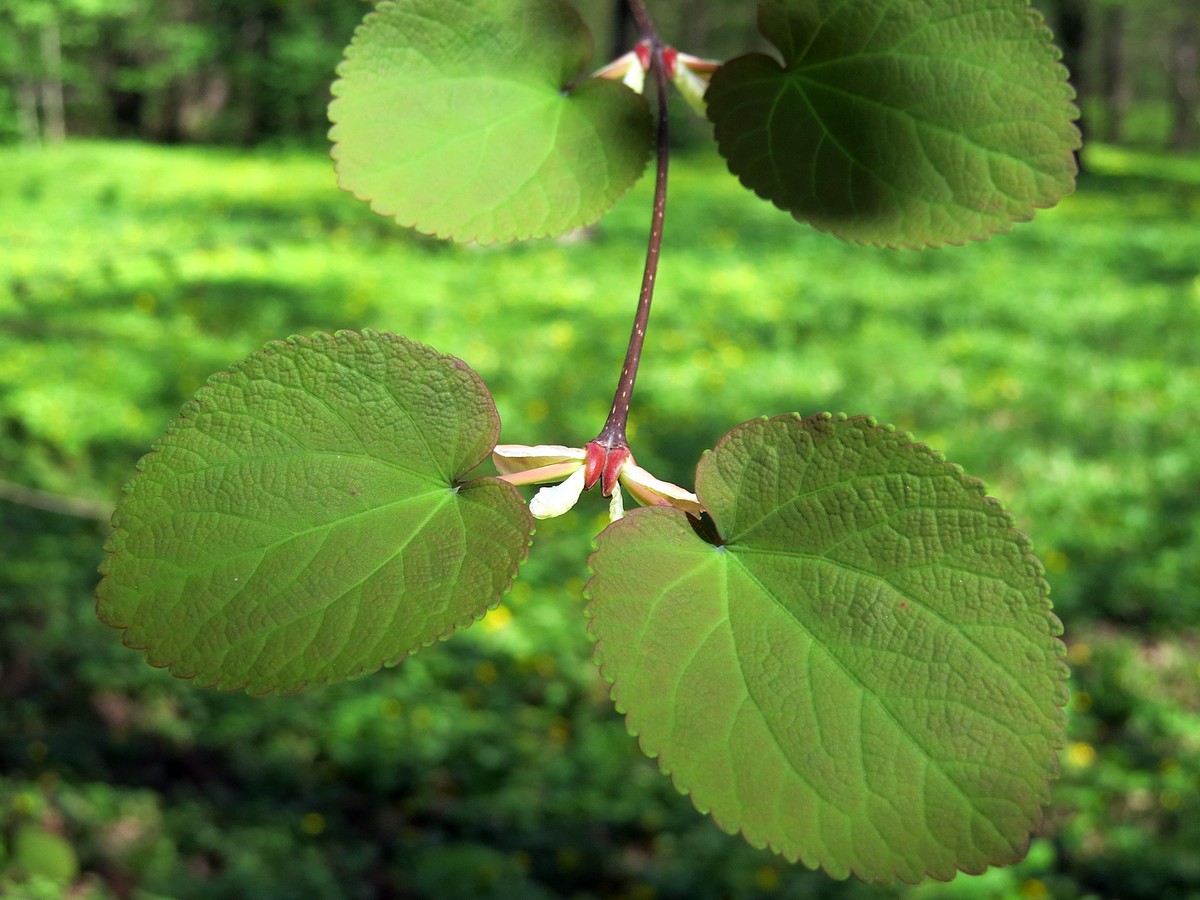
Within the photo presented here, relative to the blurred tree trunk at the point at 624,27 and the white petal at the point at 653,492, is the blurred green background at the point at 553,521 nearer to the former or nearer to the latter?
the blurred tree trunk at the point at 624,27

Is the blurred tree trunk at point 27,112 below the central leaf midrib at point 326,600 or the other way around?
below

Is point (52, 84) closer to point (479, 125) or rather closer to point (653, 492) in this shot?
point (479, 125)

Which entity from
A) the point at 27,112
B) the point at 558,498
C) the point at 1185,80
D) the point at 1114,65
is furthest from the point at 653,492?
the point at 1114,65

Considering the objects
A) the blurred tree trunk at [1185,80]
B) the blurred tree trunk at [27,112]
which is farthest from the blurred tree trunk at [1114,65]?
the blurred tree trunk at [27,112]

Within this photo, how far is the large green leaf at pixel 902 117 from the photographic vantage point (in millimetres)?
419

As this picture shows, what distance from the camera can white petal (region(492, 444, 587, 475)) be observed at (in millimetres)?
348

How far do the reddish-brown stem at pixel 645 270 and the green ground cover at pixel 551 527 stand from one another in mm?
1431

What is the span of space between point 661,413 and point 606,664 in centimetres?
403

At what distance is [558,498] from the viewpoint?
336mm

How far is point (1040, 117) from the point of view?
0.42 metres

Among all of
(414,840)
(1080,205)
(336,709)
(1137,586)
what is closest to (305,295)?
(336,709)

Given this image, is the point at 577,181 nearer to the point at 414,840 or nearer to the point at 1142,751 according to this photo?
the point at 414,840

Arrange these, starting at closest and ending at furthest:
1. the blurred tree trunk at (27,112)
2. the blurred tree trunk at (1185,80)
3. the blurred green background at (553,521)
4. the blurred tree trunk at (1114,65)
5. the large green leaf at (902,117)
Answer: the large green leaf at (902,117)
the blurred green background at (553,521)
the blurred tree trunk at (27,112)
the blurred tree trunk at (1185,80)
the blurred tree trunk at (1114,65)

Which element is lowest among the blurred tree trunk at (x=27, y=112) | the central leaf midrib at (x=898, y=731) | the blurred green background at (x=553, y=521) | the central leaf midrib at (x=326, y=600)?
the blurred tree trunk at (x=27, y=112)
